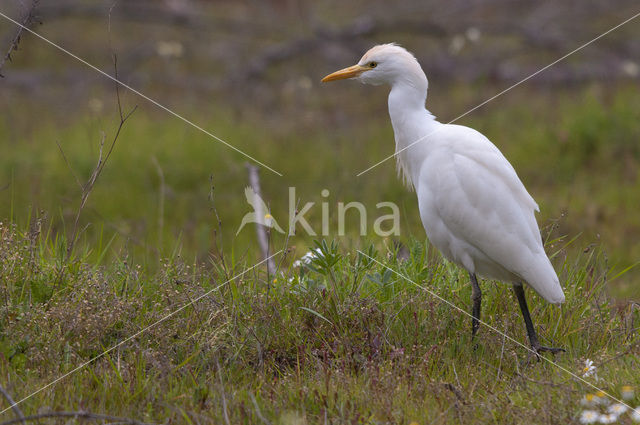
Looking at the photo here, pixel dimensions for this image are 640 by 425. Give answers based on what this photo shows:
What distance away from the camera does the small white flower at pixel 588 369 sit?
10.2 ft

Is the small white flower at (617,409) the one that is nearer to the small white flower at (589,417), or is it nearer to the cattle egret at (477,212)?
the small white flower at (589,417)

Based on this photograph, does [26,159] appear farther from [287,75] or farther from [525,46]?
[525,46]

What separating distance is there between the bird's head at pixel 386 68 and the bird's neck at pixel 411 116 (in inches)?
1.5

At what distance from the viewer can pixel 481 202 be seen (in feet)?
12.6

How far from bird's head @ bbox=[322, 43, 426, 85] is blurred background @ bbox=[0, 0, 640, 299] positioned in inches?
53.5

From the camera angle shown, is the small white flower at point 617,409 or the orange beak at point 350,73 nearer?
the small white flower at point 617,409

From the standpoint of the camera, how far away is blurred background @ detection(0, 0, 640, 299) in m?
6.95

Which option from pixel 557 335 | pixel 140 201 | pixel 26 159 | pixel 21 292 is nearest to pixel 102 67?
pixel 26 159

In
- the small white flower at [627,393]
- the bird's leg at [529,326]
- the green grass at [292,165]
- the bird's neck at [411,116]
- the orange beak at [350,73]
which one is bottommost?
the green grass at [292,165]

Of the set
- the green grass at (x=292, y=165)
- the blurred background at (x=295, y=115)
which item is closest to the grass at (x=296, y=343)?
the blurred background at (x=295, y=115)

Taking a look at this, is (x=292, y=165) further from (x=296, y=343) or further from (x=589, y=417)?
(x=589, y=417)

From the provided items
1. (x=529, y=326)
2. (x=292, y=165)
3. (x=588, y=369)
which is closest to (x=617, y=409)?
(x=588, y=369)

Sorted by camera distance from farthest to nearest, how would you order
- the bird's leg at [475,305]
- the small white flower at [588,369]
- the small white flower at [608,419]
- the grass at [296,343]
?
1. the bird's leg at [475,305]
2. the small white flower at [588,369]
3. the grass at [296,343]
4. the small white flower at [608,419]

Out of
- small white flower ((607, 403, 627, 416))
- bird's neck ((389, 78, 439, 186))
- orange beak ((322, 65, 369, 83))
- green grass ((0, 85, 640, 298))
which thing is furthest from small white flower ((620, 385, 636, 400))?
green grass ((0, 85, 640, 298))
